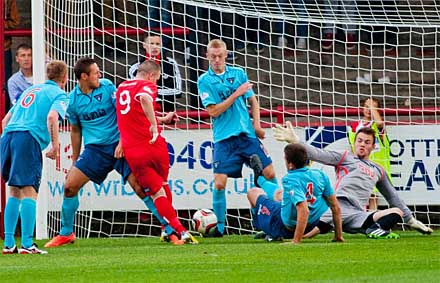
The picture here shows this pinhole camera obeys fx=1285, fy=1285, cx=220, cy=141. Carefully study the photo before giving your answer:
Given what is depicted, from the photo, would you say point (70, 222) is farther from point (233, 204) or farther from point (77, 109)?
point (233, 204)

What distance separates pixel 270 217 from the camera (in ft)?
40.2

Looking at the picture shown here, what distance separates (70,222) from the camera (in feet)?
41.6

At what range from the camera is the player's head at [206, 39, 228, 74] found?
13234 mm

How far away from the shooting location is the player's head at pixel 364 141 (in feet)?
41.9

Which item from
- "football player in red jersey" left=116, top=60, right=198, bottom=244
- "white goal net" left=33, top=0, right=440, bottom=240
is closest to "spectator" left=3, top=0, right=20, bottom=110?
"white goal net" left=33, top=0, right=440, bottom=240

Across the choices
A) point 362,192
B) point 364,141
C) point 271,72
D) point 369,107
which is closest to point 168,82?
point 271,72

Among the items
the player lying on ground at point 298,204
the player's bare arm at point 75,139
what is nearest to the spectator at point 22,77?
the player's bare arm at point 75,139

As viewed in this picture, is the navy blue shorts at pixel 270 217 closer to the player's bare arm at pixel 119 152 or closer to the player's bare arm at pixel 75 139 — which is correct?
the player's bare arm at pixel 119 152

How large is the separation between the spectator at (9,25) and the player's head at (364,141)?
4390mm

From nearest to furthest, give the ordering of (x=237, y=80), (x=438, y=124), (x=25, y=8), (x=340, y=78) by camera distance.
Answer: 1. (x=237, y=80)
2. (x=438, y=124)
3. (x=340, y=78)
4. (x=25, y=8)

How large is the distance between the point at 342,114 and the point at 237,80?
82.8 inches

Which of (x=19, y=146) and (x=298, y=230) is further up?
(x=19, y=146)

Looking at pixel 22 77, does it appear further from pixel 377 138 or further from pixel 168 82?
pixel 377 138

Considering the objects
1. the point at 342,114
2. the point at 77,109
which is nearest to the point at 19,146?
the point at 77,109
